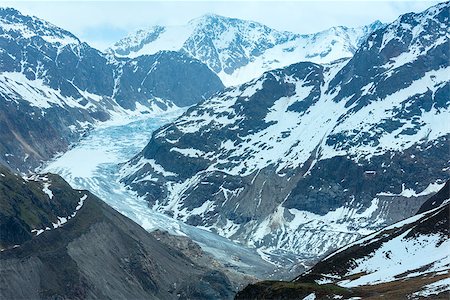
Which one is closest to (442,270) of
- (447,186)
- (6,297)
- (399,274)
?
(399,274)

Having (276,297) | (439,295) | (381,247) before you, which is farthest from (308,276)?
(439,295)

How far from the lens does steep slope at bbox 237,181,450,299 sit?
101m

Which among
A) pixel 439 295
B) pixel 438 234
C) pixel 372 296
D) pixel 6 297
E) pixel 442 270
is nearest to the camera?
pixel 439 295

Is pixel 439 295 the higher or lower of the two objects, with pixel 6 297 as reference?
higher

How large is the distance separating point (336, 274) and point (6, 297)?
91.7 metres

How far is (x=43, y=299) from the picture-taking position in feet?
655

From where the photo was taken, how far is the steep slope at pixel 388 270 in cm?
10069

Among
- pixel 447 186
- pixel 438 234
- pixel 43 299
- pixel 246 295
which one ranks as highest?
pixel 447 186

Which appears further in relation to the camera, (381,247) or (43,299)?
(43,299)

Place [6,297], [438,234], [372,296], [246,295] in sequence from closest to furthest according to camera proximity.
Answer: [372,296] < [246,295] < [438,234] < [6,297]

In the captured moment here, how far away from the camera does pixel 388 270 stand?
433 ft

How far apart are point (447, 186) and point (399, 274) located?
81.6 metres

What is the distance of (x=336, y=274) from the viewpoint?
477 feet

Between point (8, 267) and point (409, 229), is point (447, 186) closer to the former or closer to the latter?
point (409, 229)
